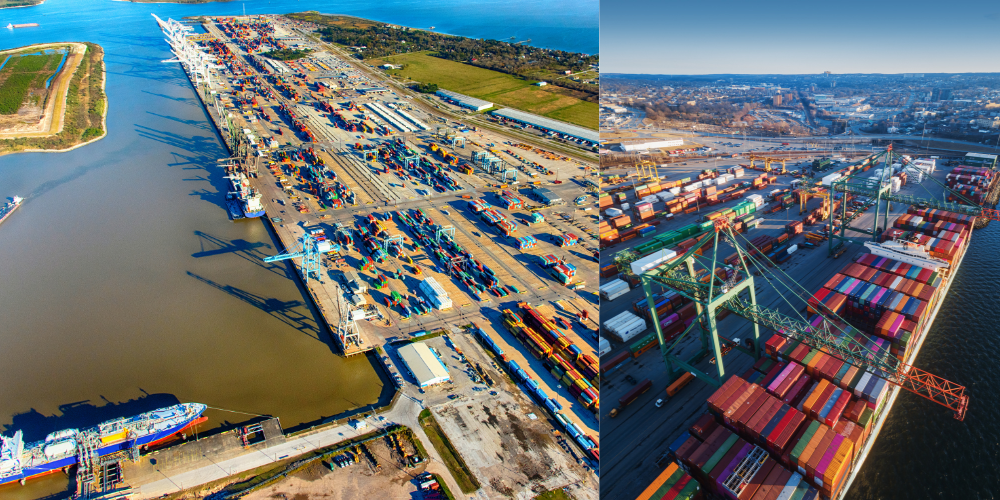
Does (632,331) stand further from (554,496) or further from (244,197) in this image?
(244,197)

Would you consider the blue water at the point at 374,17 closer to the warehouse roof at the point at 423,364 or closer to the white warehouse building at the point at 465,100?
the white warehouse building at the point at 465,100

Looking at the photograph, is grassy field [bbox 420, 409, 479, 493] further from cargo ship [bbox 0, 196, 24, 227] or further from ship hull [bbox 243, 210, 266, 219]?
cargo ship [bbox 0, 196, 24, 227]

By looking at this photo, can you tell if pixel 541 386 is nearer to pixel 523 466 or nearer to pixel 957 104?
pixel 523 466

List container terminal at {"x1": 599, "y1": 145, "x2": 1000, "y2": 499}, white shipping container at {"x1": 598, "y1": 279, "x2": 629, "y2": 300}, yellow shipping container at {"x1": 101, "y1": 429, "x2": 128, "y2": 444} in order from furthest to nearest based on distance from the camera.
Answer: white shipping container at {"x1": 598, "y1": 279, "x2": 629, "y2": 300}, yellow shipping container at {"x1": 101, "y1": 429, "x2": 128, "y2": 444}, container terminal at {"x1": 599, "y1": 145, "x2": 1000, "y2": 499}

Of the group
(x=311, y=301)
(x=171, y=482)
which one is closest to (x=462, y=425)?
(x=171, y=482)

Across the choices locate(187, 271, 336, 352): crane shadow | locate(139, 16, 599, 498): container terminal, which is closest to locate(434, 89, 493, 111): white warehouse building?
locate(139, 16, 599, 498): container terminal

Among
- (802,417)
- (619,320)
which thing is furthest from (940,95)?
(802,417)
